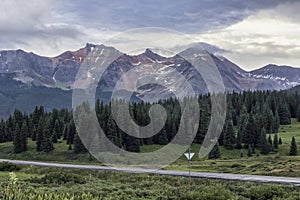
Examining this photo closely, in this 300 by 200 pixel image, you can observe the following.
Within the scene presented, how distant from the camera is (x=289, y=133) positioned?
13525 cm

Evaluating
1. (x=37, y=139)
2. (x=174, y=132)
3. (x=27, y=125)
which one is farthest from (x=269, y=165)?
(x=27, y=125)

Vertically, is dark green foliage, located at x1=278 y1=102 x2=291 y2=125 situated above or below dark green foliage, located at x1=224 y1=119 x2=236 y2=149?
above

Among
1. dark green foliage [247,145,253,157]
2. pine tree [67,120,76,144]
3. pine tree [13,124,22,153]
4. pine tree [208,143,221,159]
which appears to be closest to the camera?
pine tree [208,143,221,159]

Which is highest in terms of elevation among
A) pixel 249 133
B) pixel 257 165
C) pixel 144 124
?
pixel 144 124

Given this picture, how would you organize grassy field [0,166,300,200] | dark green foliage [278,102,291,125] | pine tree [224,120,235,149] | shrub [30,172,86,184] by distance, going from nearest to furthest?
1. grassy field [0,166,300,200]
2. shrub [30,172,86,184]
3. pine tree [224,120,235,149]
4. dark green foliage [278,102,291,125]

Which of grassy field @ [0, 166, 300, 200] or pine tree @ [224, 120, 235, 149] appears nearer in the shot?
grassy field @ [0, 166, 300, 200]

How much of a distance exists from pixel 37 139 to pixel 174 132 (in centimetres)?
3839

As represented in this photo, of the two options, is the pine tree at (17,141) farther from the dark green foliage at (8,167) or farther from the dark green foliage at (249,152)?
the dark green foliage at (249,152)

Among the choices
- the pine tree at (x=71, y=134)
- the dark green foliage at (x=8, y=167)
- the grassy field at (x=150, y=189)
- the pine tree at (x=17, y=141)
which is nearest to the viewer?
the grassy field at (x=150, y=189)

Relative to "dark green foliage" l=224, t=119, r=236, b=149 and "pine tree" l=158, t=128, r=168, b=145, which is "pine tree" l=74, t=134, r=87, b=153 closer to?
"pine tree" l=158, t=128, r=168, b=145

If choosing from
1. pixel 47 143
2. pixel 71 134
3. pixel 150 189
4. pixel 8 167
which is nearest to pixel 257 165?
pixel 150 189

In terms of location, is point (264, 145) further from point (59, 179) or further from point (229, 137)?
point (59, 179)

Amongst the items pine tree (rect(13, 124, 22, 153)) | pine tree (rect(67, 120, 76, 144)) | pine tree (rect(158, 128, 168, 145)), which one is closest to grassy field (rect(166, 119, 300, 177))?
pine tree (rect(158, 128, 168, 145))

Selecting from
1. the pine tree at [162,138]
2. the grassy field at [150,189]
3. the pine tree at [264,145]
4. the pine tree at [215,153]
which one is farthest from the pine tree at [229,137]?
the grassy field at [150,189]
